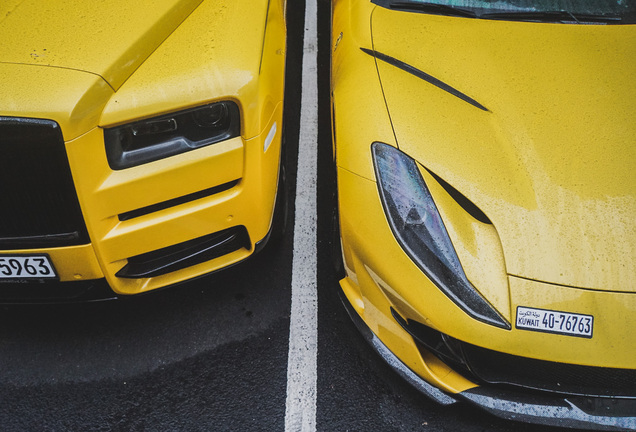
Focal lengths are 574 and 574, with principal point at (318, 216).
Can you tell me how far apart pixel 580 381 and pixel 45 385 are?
6.93ft

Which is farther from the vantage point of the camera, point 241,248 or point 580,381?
point 241,248

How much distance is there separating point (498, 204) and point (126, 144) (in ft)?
4.53

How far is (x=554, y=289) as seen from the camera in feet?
6.39

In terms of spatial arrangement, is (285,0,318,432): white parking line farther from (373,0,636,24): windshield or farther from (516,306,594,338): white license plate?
(373,0,636,24): windshield

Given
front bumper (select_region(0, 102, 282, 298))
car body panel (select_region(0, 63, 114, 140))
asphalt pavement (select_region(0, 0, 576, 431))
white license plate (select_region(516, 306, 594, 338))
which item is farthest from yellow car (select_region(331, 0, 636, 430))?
car body panel (select_region(0, 63, 114, 140))

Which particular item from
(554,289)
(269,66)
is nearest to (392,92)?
(269,66)

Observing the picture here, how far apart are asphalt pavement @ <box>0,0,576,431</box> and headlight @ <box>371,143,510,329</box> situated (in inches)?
23.9

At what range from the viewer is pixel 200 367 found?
2494 mm

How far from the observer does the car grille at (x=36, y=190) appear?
77.4 inches

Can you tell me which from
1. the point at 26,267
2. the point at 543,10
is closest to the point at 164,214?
the point at 26,267

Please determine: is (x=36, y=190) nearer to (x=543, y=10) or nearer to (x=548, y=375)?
(x=548, y=375)

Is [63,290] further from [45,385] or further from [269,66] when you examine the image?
[269,66]

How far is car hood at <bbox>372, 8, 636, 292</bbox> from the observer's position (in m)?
2.04

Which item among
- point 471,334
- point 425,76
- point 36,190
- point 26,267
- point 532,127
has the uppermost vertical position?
point 425,76
